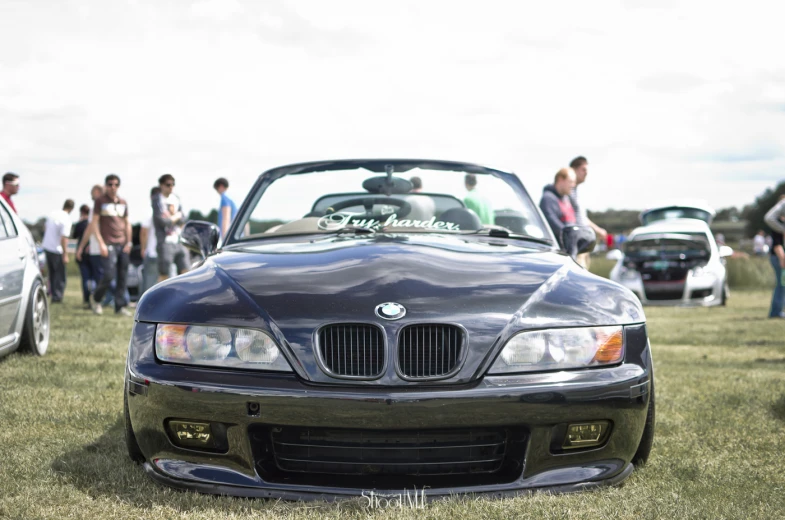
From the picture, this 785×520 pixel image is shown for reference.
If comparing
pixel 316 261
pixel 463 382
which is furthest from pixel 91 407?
pixel 463 382

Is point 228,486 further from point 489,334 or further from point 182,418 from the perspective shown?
point 489,334

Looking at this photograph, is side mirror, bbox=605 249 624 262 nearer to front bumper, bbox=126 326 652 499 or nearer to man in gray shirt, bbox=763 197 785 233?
man in gray shirt, bbox=763 197 785 233

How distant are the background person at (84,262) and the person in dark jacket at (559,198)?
24.0 ft

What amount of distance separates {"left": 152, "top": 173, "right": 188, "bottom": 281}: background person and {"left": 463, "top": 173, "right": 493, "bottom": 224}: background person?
23.2 feet

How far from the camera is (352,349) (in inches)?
115

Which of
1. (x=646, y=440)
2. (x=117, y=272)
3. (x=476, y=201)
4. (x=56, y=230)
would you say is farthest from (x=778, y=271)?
(x=56, y=230)

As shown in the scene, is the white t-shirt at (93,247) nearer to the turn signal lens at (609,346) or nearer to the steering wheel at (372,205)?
the steering wheel at (372,205)

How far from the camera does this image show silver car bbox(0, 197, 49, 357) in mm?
6359

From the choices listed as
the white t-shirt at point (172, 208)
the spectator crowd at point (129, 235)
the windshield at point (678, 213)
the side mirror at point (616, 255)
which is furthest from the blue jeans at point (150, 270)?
the windshield at point (678, 213)

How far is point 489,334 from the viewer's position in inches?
116

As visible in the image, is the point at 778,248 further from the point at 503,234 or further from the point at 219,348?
the point at 219,348

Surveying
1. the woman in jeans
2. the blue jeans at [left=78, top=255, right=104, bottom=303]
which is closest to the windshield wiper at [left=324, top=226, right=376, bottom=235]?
the woman in jeans

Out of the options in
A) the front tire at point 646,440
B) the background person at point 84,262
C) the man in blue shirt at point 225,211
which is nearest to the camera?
the front tire at point 646,440

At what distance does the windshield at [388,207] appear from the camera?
4.32 m
